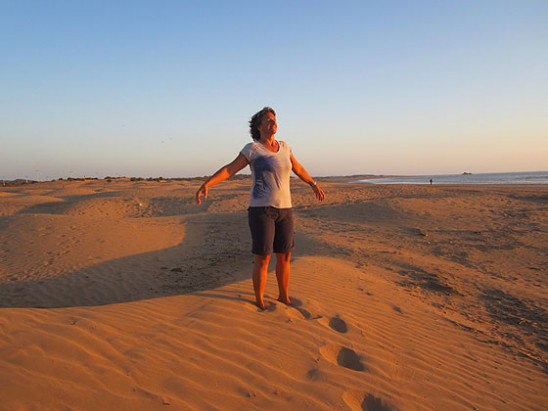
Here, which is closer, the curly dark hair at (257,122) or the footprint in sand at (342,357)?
the footprint in sand at (342,357)

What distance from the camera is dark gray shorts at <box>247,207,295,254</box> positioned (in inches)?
147

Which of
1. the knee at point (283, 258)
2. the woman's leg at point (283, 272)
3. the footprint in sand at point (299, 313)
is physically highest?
the knee at point (283, 258)

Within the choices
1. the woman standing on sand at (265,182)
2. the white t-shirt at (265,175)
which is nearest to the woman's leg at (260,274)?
the woman standing on sand at (265,182)

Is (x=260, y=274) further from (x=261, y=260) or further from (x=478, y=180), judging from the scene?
(x=478, y=180)

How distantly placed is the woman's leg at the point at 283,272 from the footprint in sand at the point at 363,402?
1.67 meters

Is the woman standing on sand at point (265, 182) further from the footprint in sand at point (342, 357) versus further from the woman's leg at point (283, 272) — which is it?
the footprint in sand at point (342, 357)

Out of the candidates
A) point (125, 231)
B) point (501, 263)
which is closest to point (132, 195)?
point (125, 231)

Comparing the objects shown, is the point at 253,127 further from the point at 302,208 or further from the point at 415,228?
the point at 302,208

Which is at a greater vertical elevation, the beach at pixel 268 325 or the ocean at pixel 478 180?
the ocean at pixel 478 180

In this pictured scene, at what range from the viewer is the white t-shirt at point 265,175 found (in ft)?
12.2

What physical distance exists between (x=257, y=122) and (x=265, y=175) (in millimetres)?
593

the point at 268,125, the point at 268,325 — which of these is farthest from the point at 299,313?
the point at 268,125

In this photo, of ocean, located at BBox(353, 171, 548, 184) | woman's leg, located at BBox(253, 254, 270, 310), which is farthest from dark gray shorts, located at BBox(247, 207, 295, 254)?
ocean, located at BBox(353, 171, 548, 184)

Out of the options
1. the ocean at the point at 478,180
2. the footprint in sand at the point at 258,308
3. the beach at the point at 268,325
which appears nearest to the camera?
the beach at the point at 268,325
